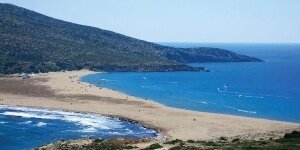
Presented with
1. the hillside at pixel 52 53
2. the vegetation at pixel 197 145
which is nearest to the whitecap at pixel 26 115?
the vegetation at pixel 197 145

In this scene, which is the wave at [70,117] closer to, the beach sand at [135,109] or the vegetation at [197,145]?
the beach sand at [135,109]

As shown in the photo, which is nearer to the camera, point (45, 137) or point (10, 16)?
point (45, 137)

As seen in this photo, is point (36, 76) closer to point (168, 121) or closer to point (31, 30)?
point (31, 30)

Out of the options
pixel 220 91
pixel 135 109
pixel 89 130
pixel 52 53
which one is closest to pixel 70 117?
pixel 89 130

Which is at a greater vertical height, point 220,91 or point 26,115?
point 220,91

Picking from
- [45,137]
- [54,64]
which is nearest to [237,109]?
[45,137]

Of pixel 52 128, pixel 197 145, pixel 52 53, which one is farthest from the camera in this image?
pixel 52 53

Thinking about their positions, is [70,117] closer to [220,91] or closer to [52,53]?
[220,91]

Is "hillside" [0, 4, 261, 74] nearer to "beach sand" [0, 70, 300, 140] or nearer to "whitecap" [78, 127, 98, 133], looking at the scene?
"beach sand" [0, 70, 300, 140]

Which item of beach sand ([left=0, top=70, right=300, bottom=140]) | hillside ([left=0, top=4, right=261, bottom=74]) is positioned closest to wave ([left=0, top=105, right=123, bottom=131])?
beach sand ([left=0, top=70, right=300, bottom=140])
